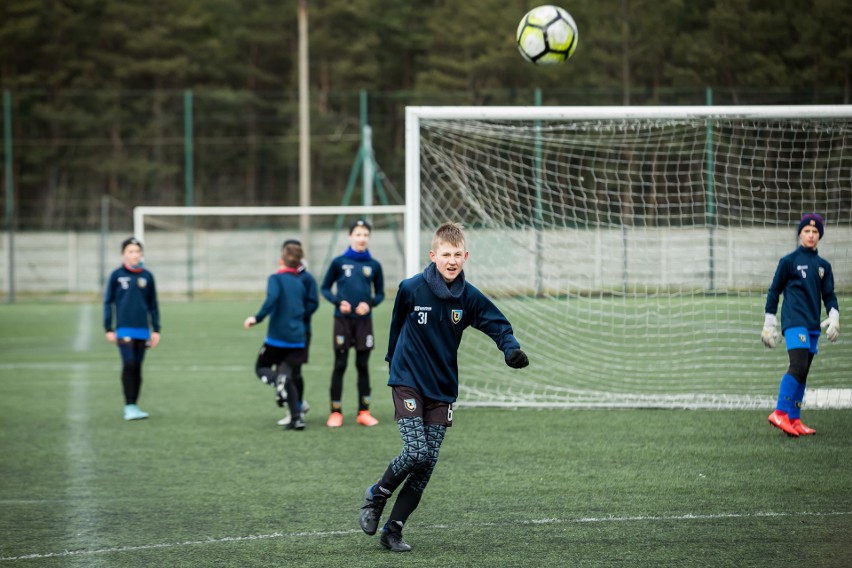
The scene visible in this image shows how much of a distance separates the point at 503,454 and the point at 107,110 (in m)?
33.2

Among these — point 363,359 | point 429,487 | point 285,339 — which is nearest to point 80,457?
point 285,339

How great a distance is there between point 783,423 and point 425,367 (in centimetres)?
411

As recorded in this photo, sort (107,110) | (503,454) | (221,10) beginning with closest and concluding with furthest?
Answer: (503,454), (107,110), (221,10)

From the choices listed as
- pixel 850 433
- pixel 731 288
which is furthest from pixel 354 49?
pixel 850 433

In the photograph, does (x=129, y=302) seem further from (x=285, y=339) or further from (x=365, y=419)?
(x=365, y=419)

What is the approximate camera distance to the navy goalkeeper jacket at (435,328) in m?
5.47

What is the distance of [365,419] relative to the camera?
943 centimetres

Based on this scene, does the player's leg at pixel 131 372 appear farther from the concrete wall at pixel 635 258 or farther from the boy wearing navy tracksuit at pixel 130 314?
the concrete wall at pixel 635 258

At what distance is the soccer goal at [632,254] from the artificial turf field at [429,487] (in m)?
1.61

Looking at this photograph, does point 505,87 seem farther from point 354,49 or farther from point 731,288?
point 731,288

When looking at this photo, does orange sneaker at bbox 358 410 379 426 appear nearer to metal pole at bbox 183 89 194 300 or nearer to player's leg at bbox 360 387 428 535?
player's leg at bbox 360 387 428 535

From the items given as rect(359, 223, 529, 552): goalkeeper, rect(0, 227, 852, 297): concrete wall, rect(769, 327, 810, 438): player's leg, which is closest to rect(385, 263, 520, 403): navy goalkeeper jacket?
rect(359, 223, 529, 552): goalkeeper

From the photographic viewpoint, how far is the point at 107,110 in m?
37.9

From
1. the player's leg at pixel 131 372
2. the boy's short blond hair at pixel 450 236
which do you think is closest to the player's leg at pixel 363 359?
the player's leg at pixel 131 372
